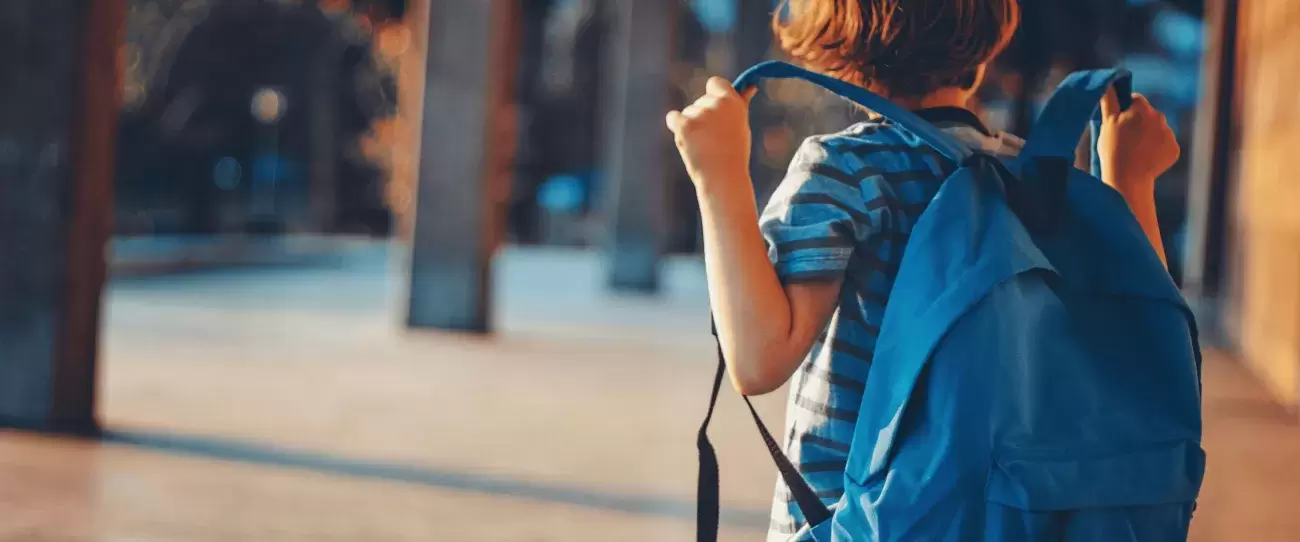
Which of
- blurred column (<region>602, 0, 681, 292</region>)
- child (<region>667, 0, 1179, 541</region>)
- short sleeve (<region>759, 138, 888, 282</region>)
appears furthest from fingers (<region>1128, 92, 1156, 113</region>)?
blurred column (<region>602, 0, 681, 292</region>)

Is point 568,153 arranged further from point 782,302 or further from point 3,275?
point 782,302

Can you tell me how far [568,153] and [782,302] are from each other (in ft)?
103

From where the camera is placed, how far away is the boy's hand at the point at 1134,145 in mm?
1646

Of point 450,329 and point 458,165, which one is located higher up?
point 458,165

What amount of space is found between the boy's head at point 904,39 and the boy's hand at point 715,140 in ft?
0.49

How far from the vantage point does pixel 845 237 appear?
1.32m

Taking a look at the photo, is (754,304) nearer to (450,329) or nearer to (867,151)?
(867,151)

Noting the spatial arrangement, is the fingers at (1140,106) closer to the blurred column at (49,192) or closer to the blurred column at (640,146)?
the blurred column at (49,192)

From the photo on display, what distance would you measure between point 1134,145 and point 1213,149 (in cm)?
1239

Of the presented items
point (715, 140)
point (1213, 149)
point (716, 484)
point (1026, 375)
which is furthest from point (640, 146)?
point (1026, 375)

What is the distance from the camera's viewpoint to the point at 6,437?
200 inches

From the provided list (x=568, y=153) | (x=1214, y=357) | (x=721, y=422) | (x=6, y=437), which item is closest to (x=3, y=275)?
(x=6, y=437)

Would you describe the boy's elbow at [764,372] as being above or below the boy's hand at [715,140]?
below

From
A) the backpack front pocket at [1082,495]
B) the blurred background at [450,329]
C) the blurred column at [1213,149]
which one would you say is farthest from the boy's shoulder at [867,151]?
the blurred column at [1213,149]
